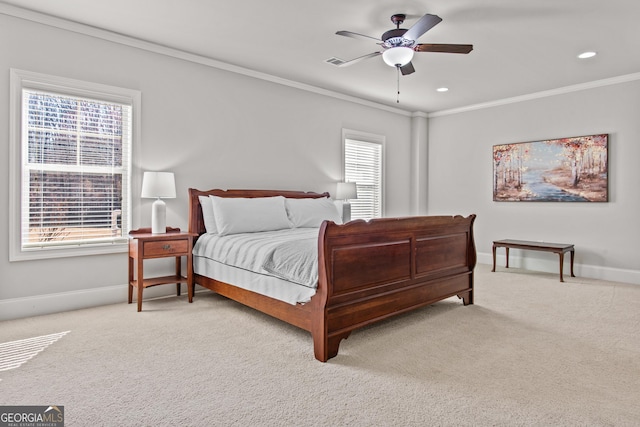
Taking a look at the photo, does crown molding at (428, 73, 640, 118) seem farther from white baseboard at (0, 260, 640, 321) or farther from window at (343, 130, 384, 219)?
white baseboard at (0, 260, 640, 321)

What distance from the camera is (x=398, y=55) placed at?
3330mm

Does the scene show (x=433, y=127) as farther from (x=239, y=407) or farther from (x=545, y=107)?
(x=239, y=407)

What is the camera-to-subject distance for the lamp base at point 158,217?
3.88 m

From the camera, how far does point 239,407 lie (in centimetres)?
197

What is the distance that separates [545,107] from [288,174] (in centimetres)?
395

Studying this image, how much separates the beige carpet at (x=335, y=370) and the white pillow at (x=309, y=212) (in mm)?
1378

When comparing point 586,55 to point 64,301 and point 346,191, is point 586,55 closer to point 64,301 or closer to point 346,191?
point 346,191

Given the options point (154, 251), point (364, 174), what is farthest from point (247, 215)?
point (364, 174)

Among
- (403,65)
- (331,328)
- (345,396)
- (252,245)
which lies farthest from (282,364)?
(403,65)

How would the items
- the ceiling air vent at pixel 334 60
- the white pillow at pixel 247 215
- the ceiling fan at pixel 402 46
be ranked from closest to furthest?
the ceiling fan at pixel 402 46, the white pillow at pixel 247 215, the ceiling air vent at pixel 334 60

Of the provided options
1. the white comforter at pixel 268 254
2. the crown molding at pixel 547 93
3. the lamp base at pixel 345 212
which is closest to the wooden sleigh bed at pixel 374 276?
the white comforter at pixel 268 254

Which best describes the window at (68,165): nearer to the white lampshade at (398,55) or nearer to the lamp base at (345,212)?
the white lampshade at (398,55)

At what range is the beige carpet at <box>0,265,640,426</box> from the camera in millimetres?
1920

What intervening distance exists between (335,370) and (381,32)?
3089 mm
